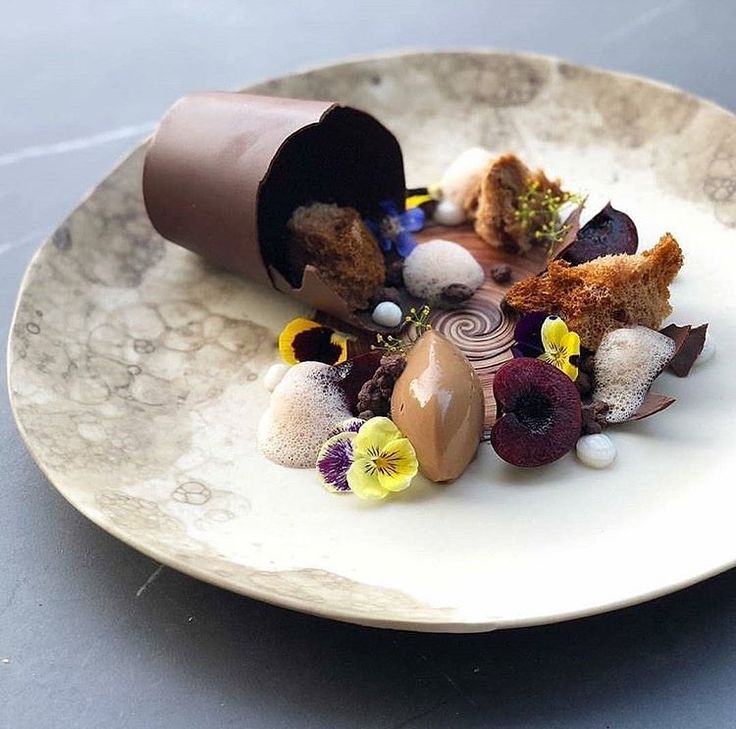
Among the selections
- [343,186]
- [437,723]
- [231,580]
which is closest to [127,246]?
[343,186]

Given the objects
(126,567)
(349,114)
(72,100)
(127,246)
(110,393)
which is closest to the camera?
(126,567)

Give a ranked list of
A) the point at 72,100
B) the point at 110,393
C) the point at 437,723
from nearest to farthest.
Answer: the point at 437,723, the point at 110,393, the point at 72,100

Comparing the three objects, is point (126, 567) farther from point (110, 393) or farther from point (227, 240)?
point (227, 240)

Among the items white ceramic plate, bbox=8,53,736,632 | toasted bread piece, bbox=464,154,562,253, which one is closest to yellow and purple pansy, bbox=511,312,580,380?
white ceramic plate, bbox=8,53,736,632

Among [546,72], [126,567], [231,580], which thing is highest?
[546,72]

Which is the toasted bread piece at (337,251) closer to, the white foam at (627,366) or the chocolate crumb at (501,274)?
the chocolate crumb at (501,274)

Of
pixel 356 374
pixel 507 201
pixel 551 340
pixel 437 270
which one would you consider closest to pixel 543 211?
pixel 507 201
